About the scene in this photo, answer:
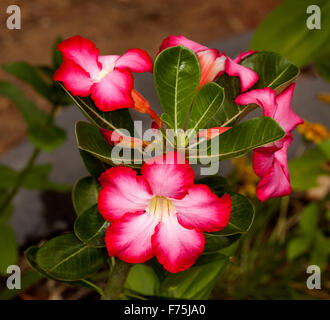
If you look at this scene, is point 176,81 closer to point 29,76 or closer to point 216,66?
point 216,66

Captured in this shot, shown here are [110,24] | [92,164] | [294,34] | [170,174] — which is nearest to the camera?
[170,174]

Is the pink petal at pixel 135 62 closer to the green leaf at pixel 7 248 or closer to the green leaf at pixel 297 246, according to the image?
the green leaf at pixel 7 248

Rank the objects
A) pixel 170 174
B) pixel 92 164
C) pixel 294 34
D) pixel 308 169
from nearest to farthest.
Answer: pixel 170 174
pixel 92 164
pixel 294 34
pixel 308 169

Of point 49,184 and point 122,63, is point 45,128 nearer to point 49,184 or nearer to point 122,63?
point 49,184

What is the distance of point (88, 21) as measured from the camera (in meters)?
2.41

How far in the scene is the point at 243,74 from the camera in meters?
0.43

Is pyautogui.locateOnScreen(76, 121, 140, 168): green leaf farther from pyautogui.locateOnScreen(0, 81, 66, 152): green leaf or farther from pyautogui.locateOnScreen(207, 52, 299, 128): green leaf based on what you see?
pyautogui.locateOnScreen(0, 81, 66, 152): green leaf

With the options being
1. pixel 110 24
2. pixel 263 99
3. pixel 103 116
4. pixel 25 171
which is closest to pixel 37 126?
pixel 25 171

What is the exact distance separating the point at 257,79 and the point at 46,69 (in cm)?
55

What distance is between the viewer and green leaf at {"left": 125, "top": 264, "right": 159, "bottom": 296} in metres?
0.65

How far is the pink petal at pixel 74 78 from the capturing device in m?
0.40

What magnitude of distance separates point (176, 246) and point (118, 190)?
0.07 meters

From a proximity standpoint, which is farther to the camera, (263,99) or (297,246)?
(297,246)
